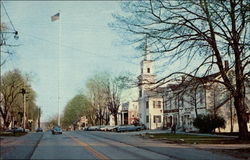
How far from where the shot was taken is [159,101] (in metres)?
81.5

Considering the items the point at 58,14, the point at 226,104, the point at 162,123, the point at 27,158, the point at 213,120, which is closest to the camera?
the point at 27,158

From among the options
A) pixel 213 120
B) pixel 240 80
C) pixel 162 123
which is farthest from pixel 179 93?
pixel 162 123

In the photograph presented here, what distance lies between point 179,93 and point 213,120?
2301cm

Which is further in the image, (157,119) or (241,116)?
(157,119)

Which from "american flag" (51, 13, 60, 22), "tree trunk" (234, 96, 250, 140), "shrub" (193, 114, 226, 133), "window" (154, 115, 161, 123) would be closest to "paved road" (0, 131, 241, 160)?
"tree trunk" (234, 96, 250, 140)

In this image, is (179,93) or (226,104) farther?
(226,104)

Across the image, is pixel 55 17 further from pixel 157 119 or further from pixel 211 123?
pixel 157 119

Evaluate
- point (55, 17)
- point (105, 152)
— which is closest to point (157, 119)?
point (55, 17)

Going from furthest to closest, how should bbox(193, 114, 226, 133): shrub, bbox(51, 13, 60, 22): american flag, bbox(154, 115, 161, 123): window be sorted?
bbox(154, 115, 161, 123): window
bbox(193, 114, 226, 133): shrub
bbox(51, 13, 60, 22): american flag

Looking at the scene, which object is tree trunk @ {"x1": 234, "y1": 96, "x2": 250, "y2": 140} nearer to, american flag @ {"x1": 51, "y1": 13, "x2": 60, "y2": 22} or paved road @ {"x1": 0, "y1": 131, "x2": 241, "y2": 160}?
paved road @ {"x1": 0, "y1": 131, "x2": 241, "y2": 160}

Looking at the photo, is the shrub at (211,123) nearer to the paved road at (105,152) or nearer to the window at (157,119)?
the paved road at (105,152)

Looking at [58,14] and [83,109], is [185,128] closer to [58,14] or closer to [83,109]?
[58,14]

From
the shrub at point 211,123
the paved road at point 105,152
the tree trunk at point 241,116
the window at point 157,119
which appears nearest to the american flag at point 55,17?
the paved road at point 105,152

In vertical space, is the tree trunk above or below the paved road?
above
